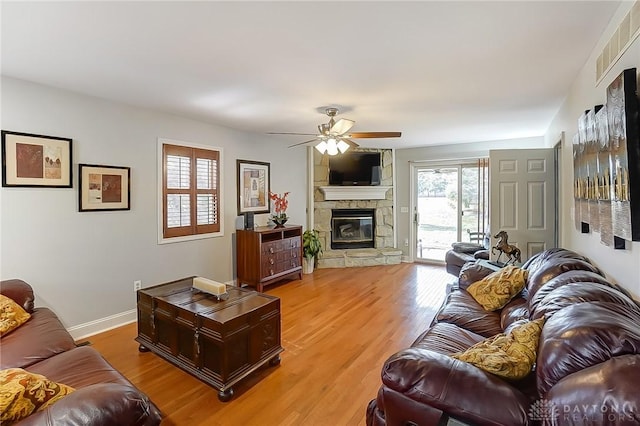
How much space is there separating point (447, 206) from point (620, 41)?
15.9 ft

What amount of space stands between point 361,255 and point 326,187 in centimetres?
152

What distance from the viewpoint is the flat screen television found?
6320 millimetres

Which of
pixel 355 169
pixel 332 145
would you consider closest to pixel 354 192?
pixel 355 169

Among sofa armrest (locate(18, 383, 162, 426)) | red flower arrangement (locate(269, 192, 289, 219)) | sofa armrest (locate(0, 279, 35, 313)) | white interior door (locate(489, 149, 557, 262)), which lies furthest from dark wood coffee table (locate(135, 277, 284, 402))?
white interior door (locate(489, 149, 557, 262))

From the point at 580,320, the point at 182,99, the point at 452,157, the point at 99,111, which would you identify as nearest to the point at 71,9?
the point at 182,99

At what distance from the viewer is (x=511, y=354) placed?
133 cm

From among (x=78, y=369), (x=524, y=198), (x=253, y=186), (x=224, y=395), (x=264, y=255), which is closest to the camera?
(x=78, y=369)

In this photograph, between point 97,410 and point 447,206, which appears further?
point 447,206

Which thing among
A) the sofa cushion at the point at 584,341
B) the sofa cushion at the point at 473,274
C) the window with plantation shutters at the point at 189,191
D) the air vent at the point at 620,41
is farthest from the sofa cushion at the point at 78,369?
the air vent at the point at 620,41

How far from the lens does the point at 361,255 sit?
20.6 feet

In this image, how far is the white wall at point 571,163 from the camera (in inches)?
66.0

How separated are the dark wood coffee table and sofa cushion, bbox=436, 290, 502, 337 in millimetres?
1394

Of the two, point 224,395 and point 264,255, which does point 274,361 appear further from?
point 264,255

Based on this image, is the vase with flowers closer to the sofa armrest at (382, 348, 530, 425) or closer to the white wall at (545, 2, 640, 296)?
the white wall at (545, 2, 640, 296)
